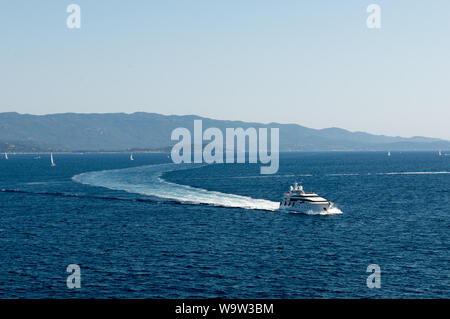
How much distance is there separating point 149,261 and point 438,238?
168 feet

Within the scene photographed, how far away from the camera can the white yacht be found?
4678 inches

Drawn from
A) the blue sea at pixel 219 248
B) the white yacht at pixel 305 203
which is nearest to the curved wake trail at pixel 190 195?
the blue sea at pixel 219 248

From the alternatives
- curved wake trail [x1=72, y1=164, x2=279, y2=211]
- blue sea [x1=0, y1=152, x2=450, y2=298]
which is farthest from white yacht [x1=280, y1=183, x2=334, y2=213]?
curved wake trail [x1=72, y1=164, x2=279, y2=211]

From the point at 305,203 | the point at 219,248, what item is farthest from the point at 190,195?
the point at 219,248

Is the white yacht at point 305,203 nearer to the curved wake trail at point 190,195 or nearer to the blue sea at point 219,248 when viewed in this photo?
the blue sea at point 219,248

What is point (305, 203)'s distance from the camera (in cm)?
12100

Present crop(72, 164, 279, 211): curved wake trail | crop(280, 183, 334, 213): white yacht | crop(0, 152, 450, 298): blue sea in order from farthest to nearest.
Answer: crop(72, 164, 279, 211): curved wake trail → crop(280, 183, 334, 213): white yacht → crop(0, 152, 450, 298): blue sea

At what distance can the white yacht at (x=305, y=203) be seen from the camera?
4678 inches

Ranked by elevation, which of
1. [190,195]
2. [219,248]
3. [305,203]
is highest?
[305,203]

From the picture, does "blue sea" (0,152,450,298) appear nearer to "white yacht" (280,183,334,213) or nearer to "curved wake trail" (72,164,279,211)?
"curved wake trail" (72,164,279,211)

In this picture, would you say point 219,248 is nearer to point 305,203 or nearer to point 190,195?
point 305,203

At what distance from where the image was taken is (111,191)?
17012cm

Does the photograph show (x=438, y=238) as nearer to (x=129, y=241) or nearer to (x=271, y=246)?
(x=271, y=246)

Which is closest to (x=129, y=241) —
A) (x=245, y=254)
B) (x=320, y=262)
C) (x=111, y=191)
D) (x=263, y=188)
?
(x=245, y=254)
